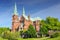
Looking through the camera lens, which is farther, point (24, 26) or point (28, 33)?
point (24, 26)

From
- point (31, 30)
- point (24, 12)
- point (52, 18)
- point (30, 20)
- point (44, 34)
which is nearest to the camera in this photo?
point (31, 30)

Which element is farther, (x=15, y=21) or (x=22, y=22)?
(x=22, y=22)

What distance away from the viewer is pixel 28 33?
92.2 meters

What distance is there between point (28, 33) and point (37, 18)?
50041 millimetres

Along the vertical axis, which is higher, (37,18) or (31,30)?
(37,18)

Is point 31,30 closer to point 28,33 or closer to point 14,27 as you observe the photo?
point 28,33

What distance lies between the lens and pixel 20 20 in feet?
455

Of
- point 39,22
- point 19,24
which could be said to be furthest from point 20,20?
point 39,22

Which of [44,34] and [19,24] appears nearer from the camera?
[44,34]

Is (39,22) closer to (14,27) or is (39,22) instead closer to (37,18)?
(37,18)

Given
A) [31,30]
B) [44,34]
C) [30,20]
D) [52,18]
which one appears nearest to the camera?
[31,30]

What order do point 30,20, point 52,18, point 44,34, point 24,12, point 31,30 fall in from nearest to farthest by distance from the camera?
point 31,30
point 44,34
point 52,18
point 30,20
point 24,12

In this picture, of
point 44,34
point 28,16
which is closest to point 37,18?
point 28,16

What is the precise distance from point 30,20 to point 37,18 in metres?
7.26
